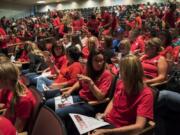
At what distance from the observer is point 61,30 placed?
1118 centimetres

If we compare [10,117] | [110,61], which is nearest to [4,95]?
[10,117]

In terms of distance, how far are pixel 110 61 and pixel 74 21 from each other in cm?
780

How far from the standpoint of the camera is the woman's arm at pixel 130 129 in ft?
7.55

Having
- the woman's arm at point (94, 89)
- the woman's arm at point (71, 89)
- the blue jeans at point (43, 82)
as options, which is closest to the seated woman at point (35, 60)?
the blue jeans at point (43, 82)

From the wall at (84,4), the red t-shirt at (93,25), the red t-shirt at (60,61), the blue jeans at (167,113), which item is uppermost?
the wall at (84,4)

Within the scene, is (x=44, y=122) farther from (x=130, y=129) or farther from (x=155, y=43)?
(x=155, y=43)

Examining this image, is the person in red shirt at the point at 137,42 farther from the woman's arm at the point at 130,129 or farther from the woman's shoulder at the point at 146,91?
the woman's arm at the point at 130,129

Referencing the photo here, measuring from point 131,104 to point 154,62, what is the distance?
1748 mm

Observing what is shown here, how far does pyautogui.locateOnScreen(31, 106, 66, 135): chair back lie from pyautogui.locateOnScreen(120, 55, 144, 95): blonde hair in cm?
70

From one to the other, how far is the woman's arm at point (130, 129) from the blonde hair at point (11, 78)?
25.0 inches

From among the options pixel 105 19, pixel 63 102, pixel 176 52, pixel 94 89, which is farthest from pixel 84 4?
pixel 94 89

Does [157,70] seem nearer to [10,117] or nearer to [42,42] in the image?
[10,117]

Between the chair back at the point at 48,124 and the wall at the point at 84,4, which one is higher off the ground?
A: the wall at the point at 84,4

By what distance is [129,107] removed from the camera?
249 centimetres
